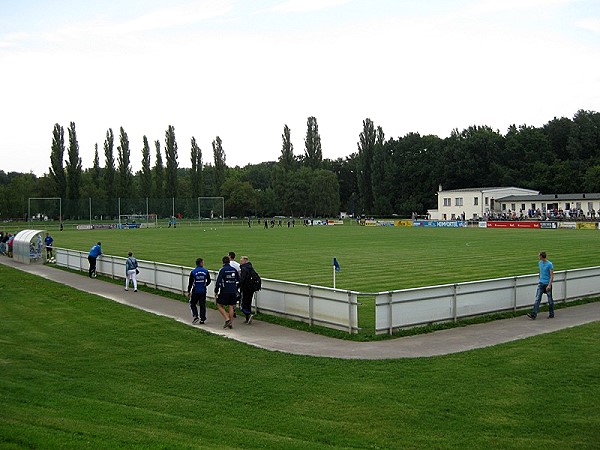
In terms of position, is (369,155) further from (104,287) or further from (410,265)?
(104,287)

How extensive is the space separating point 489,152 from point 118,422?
120094mm

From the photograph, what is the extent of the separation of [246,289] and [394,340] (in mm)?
4497

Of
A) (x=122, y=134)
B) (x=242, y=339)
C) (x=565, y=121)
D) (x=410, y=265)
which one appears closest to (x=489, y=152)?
(x=565, y=121)

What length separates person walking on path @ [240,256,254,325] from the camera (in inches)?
693

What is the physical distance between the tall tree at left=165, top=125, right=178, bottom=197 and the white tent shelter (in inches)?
3007

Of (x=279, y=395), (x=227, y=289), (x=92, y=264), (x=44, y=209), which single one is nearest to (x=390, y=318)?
(x=227, y=289)

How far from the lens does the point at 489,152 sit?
12200 centimetres

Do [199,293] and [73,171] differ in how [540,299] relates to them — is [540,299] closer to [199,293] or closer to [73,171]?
[199,293]

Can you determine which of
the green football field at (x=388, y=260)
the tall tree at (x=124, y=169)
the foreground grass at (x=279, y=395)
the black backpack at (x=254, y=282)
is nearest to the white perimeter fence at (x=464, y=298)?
the foreground grass at (x=279, y=395)

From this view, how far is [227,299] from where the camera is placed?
56.0 ft

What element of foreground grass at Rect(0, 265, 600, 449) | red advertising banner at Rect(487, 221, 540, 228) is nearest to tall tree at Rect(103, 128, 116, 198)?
red advertising banner at Rect(487, 221, 540, 228)

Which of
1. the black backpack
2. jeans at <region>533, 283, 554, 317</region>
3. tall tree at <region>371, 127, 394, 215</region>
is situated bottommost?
jeans at <region>533, 283, 554, 317</region>

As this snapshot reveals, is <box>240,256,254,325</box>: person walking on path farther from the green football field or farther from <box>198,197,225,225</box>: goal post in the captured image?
<box>198,197,225,225</box>: goal post

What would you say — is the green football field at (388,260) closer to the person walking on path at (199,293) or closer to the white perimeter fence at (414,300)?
the white perimeter fence at (414,300)
